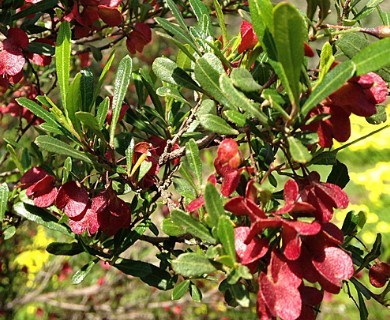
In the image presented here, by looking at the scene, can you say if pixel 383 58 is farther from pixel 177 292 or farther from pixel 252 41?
pixel 177 292

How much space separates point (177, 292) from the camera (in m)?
0.80

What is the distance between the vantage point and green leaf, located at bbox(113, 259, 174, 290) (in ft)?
2.81

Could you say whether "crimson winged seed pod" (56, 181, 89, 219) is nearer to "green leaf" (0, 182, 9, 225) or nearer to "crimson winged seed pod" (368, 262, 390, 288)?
"green leaf" (0, 182, 9, 225)

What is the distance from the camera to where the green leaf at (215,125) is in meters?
0.64

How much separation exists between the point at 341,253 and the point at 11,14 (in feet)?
2.37

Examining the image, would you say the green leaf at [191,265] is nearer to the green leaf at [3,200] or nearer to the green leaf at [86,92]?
the green leaf at [86,92]

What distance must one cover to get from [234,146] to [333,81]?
15 centimetres

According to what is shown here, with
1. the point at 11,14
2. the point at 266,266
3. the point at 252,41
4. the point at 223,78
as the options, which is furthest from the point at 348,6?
the point at 11,14

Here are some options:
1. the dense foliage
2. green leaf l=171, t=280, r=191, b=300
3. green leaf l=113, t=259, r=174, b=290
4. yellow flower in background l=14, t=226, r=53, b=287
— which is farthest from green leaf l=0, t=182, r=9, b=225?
yellow flower in background l=14, t=226, r=53, b=287

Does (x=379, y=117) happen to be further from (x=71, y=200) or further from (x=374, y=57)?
(x=71, y=200)

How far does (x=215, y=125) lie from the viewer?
643mm

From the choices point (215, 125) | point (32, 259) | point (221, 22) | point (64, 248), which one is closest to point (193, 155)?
point (215, 125)

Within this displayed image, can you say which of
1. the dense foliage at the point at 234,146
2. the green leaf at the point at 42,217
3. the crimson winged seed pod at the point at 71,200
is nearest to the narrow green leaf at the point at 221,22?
the dense foliage at the point at 234,146

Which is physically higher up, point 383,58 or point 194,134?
point 383,58
